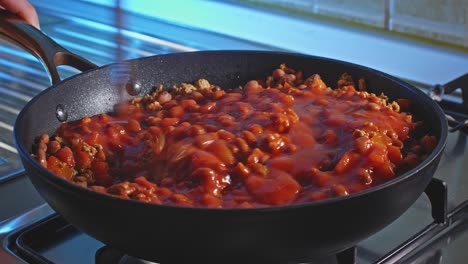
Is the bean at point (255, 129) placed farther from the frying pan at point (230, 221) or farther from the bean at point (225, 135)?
the frying pan at point (230, 221)

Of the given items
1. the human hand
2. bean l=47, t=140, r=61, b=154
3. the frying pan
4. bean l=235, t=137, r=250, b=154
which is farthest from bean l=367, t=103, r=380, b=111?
the human hand

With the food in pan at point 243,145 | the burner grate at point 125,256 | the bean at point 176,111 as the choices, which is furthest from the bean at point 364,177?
the bean at point 176,111

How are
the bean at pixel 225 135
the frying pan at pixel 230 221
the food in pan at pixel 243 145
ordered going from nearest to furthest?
the frying pan at pixel 230 221 < the food in pan at pixel 243 145 < the bean at pixel 225 135

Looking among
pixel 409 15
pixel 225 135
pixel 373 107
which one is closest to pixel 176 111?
pixel 225 135

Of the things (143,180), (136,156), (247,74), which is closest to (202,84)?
(247,74)

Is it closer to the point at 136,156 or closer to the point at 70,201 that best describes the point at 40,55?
the point at 136,156

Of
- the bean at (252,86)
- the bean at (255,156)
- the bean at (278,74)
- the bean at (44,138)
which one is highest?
the bean at (255,156)

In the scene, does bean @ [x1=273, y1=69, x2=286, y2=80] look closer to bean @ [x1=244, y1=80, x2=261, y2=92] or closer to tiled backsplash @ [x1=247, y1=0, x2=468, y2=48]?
bean @ [x1=244, y1=80, x2=261, y2=92]
